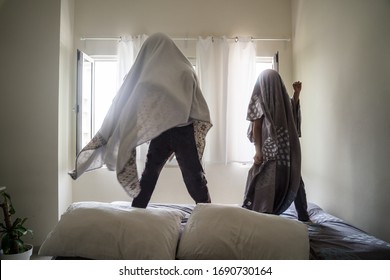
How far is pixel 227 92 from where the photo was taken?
2373 millimetres

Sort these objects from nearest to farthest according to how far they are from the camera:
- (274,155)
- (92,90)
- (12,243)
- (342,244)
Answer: (342,244) < (274,155) < (12,243) < (92,90)

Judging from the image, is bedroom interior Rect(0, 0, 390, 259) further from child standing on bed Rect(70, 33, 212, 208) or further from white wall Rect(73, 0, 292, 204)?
child standing on bed Rect(70, 33, 212, 208)

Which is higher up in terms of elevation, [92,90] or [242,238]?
[92,90]

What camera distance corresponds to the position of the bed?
93 cm

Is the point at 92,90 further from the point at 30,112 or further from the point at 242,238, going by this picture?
the point at 242,238

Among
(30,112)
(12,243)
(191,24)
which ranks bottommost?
(12,243)

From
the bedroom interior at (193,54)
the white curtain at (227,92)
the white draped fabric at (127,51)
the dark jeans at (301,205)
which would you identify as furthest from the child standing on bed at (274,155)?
the white draped fabric at (127,51)

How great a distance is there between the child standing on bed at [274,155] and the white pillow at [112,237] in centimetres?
58

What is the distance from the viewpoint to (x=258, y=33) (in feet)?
8.05

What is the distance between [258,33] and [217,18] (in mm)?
415

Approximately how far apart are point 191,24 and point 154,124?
5.26 ft

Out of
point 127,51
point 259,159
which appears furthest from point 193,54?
point 259,159

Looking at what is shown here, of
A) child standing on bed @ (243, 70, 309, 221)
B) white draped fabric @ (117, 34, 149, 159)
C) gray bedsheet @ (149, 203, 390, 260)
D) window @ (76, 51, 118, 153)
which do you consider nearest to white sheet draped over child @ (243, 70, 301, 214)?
child standing on bed @ (243, 70, 309, 221)

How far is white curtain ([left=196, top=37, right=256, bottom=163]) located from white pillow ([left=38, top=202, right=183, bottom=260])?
4.61 feet
